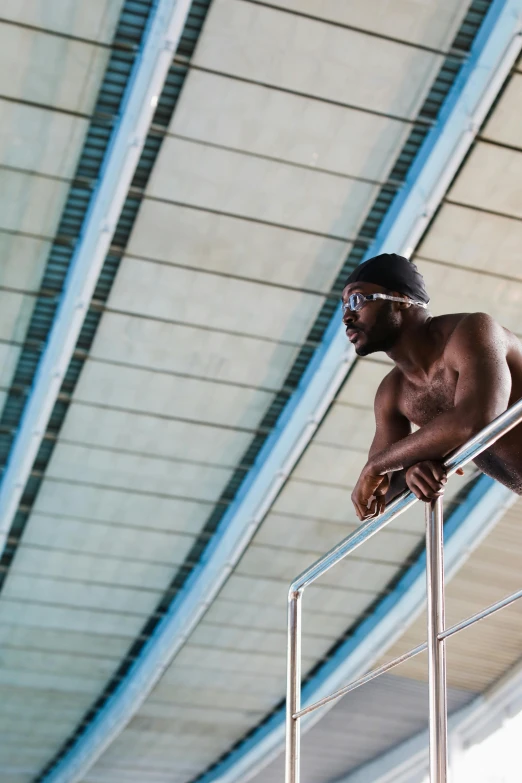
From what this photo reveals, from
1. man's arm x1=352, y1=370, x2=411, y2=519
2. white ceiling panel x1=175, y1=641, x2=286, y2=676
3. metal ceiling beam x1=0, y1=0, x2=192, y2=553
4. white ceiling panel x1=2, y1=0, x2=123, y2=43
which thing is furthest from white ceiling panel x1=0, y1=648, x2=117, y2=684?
man's arm x1=352, y1=370, x2=411, y2=519

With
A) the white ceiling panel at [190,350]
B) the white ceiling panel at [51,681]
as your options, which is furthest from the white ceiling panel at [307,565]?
the white ceiling panel at [51,681]

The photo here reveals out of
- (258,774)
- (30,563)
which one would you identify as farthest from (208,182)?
(258,774)

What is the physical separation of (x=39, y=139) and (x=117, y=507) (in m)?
7.63

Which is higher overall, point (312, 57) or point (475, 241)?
point (312, 57)

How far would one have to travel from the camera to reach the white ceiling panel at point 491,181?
1345cm

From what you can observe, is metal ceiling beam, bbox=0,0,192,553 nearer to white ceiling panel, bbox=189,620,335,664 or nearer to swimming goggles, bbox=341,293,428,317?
white ceiling panel, bbox=189,620,335,664

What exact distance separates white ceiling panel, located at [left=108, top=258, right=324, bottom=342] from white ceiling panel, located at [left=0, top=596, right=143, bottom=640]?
8.26m

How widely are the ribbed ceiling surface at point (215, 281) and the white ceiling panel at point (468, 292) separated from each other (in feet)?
0.12

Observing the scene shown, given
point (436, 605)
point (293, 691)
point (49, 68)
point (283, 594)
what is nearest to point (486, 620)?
point (283, 594)

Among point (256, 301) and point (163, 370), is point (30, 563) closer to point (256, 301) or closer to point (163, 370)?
point (163, 370)

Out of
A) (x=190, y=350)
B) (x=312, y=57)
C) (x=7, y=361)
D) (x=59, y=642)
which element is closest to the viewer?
(x=312, y=57)

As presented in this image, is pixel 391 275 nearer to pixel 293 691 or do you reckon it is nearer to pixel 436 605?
pixel 436 605

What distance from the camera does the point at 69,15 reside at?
1216 cm

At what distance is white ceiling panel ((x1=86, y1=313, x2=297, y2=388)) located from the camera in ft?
50.9
